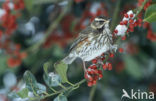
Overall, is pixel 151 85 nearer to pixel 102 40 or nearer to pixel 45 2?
pixel 45 2

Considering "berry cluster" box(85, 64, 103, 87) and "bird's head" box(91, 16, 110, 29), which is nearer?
"berry cluster" box(85, 64, 103, 87)

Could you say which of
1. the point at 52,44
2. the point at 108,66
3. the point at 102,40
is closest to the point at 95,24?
the point at 102,40

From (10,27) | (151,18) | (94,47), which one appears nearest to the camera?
(151,18)

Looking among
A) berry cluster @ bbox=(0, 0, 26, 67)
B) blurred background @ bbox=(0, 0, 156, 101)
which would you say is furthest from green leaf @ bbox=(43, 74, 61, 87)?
berry cluster @ bbox=(0, 0, 26, 67)

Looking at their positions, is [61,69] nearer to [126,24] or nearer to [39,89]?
[39,89]

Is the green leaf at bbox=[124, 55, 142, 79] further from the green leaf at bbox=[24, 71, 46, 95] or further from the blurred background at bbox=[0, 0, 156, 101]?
the green leaf at bbox=[24, 71, 46, 95]

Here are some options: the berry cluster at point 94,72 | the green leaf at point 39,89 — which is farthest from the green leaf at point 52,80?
the berry cluster at point 94,72

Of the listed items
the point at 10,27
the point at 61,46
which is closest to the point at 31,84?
the point at 10,27

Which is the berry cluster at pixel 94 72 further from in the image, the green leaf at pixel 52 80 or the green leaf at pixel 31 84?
the green leaf at pixel 31 84
